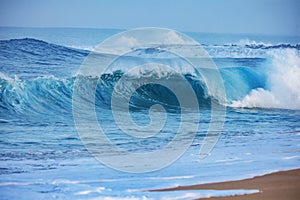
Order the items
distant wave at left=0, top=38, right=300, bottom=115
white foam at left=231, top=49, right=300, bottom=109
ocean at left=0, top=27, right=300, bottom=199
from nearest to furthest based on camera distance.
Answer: ocean at left=0, top=27, right=300, bottom=199 < distant wave at left=0, top=38, right=300, bottom=115 < white foam at left=231, top=49, right=300, bottom=109

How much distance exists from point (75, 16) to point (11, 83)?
0.69 m

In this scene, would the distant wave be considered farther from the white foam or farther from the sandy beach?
the sandy beach

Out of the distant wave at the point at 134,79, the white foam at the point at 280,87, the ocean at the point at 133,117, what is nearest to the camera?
the ocean at the point at 133,117

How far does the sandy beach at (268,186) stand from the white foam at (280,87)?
606mm

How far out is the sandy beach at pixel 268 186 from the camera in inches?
134

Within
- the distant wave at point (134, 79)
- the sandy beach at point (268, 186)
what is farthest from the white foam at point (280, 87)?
the sandy beach at point (268, 186)

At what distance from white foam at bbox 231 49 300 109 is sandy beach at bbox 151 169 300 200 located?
606 millimetres

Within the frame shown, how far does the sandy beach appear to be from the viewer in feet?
11.2

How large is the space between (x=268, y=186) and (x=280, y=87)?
2.90 feet

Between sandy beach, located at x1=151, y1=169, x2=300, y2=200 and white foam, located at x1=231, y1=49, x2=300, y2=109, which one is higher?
white foam, located at x1=231, y1=49, x2=300, y2=109

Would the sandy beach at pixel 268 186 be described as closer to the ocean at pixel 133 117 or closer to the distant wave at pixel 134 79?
the ocean at pixel 133 117

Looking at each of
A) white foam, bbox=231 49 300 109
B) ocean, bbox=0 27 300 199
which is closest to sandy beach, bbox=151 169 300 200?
ocean, bbox=0 27 300 199

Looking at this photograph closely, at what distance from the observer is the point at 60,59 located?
350 centimetres

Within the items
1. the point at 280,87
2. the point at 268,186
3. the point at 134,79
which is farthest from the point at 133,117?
the point at 280,87
